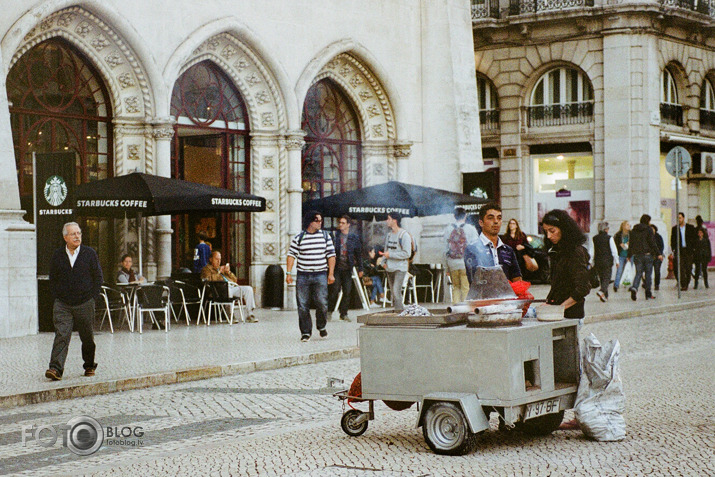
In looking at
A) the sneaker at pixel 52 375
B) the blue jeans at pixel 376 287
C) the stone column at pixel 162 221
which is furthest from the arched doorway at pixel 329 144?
the sneaker at pixel 52 375

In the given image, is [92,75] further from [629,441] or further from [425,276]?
[629,441]

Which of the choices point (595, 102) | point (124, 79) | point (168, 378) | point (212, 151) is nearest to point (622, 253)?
point (212, 151)

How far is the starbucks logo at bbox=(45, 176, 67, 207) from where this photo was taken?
16.6m

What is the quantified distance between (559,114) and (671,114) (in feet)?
12.1

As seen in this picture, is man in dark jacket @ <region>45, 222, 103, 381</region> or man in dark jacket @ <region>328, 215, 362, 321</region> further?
man in dark jacket @ <region>328, 215, 362, 321</region>

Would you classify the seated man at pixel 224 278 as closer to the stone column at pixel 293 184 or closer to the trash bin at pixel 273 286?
the trash bin at pixel 273 286

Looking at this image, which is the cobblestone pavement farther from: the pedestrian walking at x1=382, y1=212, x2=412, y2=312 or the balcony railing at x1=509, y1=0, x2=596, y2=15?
the balcony railing at x1=509, y1=0, x2=596, y2=15

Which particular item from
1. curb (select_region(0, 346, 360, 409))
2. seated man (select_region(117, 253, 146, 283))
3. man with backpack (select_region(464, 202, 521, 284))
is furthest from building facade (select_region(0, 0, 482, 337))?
man with backpack (select_region(464, 202, 521, 284))

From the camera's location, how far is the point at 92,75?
1977 centimetres

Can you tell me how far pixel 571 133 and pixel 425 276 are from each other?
15.6m

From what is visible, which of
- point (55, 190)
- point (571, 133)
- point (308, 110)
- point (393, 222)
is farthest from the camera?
point (571, 133)

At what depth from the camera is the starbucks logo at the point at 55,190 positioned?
54.4 ft

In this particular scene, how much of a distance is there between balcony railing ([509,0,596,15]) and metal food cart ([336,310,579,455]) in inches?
1178

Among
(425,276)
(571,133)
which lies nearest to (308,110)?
(425,276)
